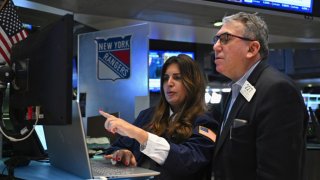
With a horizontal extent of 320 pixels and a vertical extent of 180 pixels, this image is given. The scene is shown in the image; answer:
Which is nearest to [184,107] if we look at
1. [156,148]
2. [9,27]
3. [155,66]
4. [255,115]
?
[156,148]

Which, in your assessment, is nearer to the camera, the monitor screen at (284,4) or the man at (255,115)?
the man at (255,115)

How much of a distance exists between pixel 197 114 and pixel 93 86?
184 centimetres

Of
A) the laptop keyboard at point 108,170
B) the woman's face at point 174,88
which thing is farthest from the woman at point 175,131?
the laptop keyboard at point 108,170

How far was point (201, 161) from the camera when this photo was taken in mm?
1928

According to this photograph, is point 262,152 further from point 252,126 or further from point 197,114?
point 197,114

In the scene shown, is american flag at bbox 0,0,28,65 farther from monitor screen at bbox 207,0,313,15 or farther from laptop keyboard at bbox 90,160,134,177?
monitor screen at bbox 207,0,313,15

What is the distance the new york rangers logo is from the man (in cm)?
174

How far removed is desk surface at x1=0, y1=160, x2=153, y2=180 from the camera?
5.35ft

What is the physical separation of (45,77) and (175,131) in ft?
2.83

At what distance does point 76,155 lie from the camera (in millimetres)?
1604

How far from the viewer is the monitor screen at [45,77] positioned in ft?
4.60

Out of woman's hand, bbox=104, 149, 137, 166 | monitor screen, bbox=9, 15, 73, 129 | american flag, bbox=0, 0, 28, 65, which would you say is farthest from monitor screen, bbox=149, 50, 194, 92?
monitor screen, bbox=9, 15, 73, 129

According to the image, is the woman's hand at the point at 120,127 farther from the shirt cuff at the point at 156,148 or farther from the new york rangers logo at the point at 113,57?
the new york rangers logo at the point at 113,57

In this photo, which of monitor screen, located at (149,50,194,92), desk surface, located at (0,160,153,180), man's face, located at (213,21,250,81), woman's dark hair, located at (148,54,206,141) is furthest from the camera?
monitor screen, located at (149,50,194,92)
